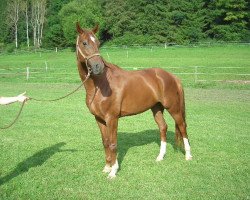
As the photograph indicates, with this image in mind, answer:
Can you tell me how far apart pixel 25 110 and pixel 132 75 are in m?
7.30

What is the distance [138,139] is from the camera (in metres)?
8.31

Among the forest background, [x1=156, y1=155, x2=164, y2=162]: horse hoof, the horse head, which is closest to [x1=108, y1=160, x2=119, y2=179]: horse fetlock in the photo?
[x1=156, y1=155, x2=164, y2=162]: horse hoof

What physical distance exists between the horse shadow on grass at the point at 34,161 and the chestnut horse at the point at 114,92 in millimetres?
1453

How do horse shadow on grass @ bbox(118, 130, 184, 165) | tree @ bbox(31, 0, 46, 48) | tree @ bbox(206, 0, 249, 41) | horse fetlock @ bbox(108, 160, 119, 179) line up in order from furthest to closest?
tree @ bbox(31, 0, 46, 48)
tree @ bbox(206, 0, 249, 41)
horse shadow on grass @ bbox(118, 130, 184, 165)
horse fetlock @ bbox(108, 160, 119, 179)

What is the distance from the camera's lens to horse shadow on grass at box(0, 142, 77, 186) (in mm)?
5857

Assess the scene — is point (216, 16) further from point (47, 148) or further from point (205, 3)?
point (47, 148)

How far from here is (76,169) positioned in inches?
242

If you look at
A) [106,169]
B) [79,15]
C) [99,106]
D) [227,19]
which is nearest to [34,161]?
[106,169]

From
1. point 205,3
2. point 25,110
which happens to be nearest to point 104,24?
point 205,3

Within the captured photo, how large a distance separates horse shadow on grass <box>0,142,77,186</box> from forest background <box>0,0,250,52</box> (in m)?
49.7

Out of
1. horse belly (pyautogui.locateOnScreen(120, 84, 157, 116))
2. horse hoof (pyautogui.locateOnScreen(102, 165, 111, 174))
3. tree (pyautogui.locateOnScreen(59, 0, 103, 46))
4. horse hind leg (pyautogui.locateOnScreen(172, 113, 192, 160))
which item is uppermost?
tree (pyautogui.locateOnScreen(59, 0, 103, 46))

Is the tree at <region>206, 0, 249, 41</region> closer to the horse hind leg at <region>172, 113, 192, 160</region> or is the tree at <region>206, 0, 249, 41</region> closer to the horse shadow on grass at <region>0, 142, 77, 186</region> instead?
the horse hind leg at <region>172, 113, 192, 160</region>

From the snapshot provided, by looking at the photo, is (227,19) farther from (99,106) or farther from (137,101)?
(99,106)

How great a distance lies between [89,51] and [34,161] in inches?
111
